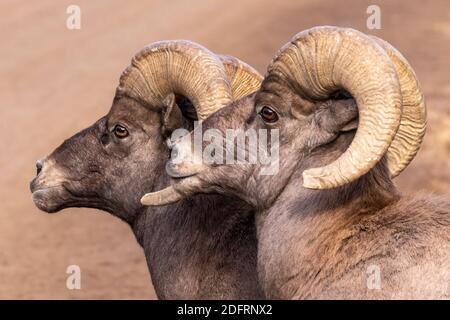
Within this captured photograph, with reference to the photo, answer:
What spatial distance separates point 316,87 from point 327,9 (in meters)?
32.6

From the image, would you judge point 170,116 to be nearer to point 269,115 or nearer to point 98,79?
point 269,115

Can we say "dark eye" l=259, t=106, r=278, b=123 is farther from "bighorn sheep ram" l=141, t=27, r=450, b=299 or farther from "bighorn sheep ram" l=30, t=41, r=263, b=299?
"bighorn sheep ram" l=30, t=41, r=263, b=299

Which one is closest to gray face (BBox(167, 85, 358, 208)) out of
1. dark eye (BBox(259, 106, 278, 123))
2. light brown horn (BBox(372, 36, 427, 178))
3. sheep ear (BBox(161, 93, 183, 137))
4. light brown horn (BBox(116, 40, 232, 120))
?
dark eye (BBox(259, 106, 278, 123))

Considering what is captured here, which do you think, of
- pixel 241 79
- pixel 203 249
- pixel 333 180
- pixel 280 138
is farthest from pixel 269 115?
pixel 241 79

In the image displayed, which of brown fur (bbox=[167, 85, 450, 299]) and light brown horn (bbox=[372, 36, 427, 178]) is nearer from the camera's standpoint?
brown fur (bbox=[167, 85, 450, 299])

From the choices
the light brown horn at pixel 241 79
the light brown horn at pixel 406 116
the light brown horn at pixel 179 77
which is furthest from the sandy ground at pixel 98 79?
the light brown horn at pixel 406 116

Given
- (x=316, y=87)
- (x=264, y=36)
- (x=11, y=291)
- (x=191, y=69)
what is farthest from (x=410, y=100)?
(x=264, y=36)

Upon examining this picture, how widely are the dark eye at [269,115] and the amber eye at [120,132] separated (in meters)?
2.31

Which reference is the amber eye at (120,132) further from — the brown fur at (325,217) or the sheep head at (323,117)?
the brown fur at (325,217)

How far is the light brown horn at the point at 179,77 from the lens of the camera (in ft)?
39.7

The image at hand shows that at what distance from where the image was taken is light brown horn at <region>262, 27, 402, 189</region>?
31.7 feet

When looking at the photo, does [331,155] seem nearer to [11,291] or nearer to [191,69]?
[191,69]

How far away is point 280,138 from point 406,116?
49.6 inches

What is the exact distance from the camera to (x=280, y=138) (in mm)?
10648
